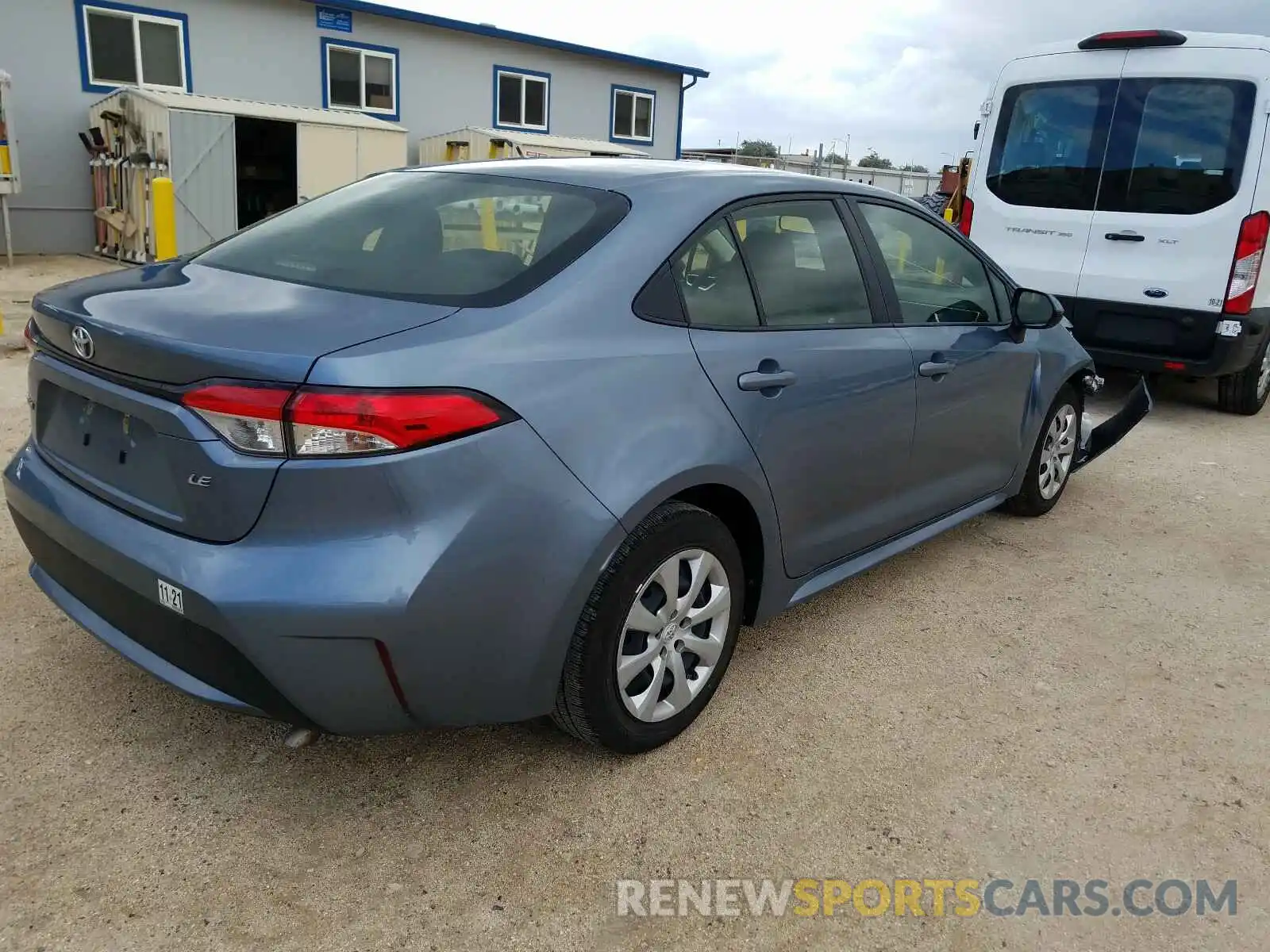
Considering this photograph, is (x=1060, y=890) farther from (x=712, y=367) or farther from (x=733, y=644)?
(x=712, y=367)

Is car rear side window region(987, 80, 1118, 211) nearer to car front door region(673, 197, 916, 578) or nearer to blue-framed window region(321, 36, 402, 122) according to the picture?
car front door region(673, 197, 916, 578)

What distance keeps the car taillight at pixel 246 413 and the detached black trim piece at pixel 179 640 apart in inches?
16.3

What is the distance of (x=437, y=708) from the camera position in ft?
7.16

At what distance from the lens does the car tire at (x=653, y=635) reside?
7.82ft

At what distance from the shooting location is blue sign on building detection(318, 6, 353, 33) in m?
16.1

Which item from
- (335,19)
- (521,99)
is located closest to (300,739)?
(335,19)

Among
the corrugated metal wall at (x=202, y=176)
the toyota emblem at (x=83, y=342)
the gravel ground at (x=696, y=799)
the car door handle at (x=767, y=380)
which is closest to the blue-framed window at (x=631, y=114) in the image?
the corrugated metal wall at (x=202, y=176)

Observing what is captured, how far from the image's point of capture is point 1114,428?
5188mm

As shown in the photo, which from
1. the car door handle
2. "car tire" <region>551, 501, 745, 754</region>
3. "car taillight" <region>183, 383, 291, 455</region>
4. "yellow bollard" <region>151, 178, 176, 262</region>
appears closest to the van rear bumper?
the car door handle

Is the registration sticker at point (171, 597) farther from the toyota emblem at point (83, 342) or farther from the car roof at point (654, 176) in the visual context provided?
the car roof at point (654, 176)

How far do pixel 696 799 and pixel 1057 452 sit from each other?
→ 10.1ft

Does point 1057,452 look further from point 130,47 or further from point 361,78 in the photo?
point 361,78

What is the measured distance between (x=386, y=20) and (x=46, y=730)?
1678 cm

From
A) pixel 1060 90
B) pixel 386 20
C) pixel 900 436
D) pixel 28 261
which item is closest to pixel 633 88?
pixel 386 20
